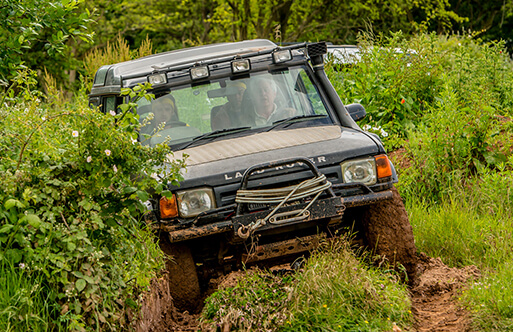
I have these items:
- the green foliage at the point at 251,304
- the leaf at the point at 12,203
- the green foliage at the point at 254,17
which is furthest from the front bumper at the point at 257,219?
the green foliage at the point at 254,17

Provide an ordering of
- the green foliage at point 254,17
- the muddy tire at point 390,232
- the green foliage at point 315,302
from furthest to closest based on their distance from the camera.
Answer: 1. the green foliage at point 254,17
2. the muddy tire at point 390,232
3. the green foliage at point 315,302

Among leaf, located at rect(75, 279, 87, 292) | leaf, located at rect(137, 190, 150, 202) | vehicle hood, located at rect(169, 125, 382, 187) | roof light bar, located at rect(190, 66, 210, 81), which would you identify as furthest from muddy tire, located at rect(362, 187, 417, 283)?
leaf, located at rect(75, 279, 87, 292)

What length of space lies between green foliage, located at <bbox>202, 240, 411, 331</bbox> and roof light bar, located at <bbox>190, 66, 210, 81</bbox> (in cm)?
185

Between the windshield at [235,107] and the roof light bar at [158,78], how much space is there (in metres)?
Result: 0.13

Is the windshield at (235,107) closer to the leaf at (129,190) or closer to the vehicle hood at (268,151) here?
the vehicle hood at (268,151)

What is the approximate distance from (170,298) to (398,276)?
1714 mm

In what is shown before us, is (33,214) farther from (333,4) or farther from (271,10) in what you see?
(333,4)

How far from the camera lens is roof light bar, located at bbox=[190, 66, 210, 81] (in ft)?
18.1

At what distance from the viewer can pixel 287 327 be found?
396 cm

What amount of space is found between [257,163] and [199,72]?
1.21 meters

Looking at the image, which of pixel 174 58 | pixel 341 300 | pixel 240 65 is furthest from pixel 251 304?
pixel 174 58

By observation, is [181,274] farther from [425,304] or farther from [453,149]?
[453,149]

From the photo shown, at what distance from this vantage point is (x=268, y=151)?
4852 mm

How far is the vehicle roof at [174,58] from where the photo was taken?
5.84 meters
